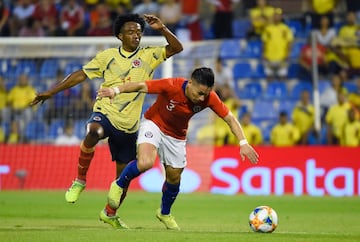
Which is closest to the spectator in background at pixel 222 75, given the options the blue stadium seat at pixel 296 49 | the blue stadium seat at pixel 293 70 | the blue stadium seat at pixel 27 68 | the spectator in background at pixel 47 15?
the blue stadium seat at pixel 293 70

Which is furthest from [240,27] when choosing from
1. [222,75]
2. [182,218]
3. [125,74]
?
[125,74]

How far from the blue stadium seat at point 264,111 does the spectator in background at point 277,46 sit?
797 mm

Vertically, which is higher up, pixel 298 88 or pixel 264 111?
pixel 298 88

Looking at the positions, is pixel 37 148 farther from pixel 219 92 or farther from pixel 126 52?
pixel 126 52

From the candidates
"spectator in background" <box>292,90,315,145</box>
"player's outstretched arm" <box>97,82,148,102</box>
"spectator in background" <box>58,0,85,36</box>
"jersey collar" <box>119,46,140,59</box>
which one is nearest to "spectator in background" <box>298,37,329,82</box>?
"spectator in background" <box>292,90,315,145</box>

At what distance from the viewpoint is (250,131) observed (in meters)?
24.1

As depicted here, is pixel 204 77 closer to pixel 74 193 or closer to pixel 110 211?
pixel 110 211

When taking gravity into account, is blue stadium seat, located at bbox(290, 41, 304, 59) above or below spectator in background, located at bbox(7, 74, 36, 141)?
above

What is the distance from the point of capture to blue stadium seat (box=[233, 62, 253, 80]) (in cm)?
2623

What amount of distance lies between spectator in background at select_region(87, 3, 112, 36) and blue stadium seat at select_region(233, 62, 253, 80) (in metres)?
3.34

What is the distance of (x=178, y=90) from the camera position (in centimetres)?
1244

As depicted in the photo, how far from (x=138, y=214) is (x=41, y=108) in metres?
7.79

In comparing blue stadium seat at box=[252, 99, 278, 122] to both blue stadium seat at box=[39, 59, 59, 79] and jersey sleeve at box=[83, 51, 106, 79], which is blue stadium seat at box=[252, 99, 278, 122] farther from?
jersey sleeve at box=[83, 51, 106, 79]

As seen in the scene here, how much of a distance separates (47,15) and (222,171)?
300 inches
